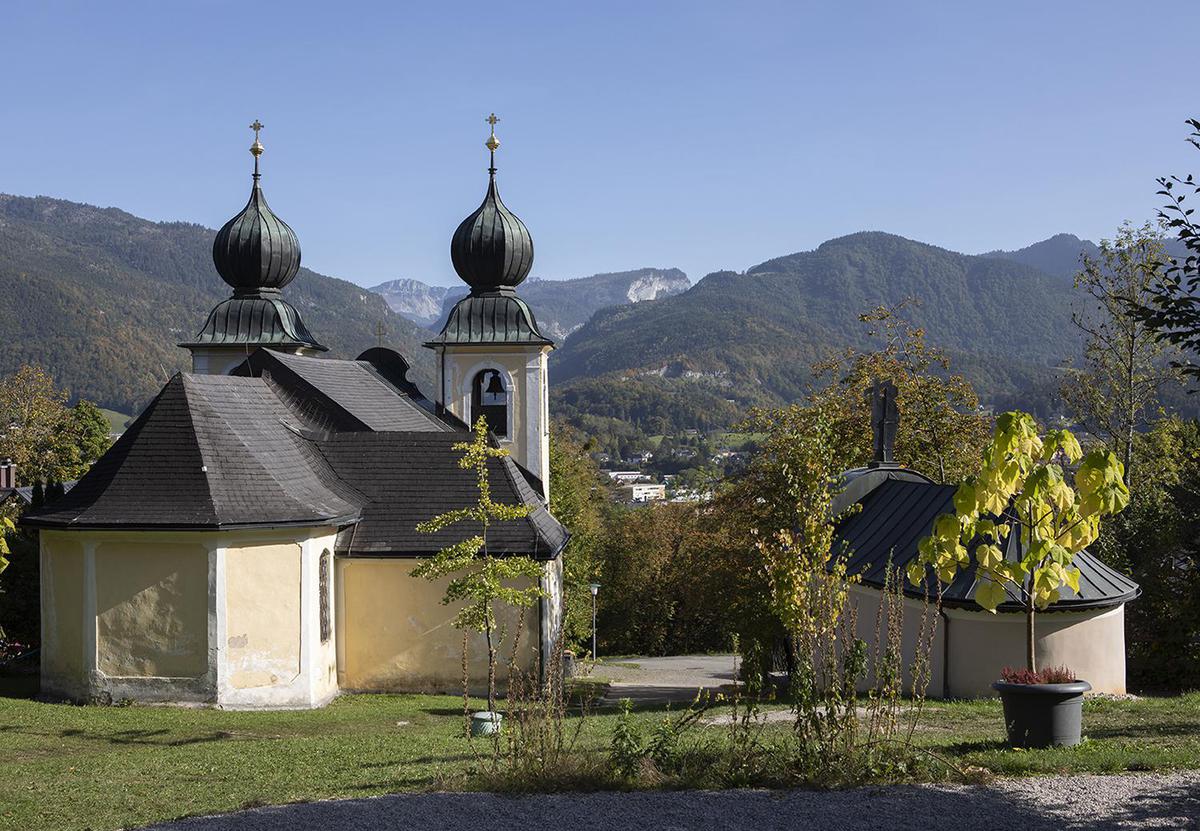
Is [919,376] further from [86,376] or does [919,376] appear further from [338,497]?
[86,376]

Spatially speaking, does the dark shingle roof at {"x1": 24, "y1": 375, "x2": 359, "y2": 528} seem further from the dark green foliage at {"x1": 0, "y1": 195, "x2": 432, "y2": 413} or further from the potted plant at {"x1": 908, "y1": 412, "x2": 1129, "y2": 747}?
the dark green foliage at {"x1": 0, "y1": 195, "x2": 432, "y2": 413}

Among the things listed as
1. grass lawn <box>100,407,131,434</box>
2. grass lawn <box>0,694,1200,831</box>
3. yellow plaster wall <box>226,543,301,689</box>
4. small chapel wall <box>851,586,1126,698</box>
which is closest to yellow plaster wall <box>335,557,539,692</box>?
yellow plaster wall <box>226,543,301,689</box>

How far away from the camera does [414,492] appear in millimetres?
21797

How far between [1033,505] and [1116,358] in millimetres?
26537

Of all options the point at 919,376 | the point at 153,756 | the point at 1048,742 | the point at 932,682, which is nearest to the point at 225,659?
the point at 153,756

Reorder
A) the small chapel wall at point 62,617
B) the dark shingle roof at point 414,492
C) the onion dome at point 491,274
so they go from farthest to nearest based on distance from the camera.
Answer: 1. the onion dome at point 491,274
2. the dark shingle roof at point 414,492
3. the small chapel wall at point 62,617

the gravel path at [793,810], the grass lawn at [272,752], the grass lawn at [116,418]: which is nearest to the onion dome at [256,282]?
the grass lawn at [272,752]

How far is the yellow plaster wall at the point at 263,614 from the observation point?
1858 cm

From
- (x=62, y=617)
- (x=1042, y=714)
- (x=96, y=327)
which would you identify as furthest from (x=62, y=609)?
(x=96, y=327)

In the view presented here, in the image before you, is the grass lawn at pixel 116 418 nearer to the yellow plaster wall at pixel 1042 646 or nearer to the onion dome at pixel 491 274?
the onion dome at pixel 491 274

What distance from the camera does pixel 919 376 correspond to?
33.6m

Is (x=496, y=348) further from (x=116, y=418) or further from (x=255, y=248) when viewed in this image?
(x=116, y=418)

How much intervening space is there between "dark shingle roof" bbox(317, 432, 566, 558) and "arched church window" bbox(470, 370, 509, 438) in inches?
320

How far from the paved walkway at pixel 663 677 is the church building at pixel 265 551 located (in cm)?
250
